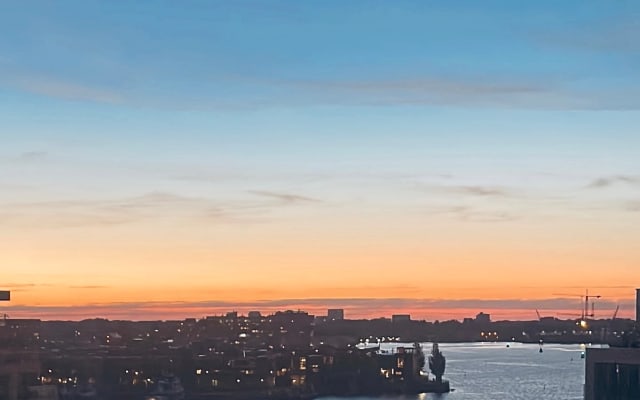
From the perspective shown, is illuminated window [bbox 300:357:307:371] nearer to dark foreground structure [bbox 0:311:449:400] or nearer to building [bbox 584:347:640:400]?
dark foreground structure [bbox 0:311:449:400]

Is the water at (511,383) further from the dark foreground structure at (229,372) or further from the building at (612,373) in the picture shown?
the building at (612,373)

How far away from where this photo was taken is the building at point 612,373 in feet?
49.9

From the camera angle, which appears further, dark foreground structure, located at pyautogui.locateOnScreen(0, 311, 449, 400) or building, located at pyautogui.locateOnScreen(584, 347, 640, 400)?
dark foreground structure, located at pyautogui.locateOnScreen(0, 311, 449, 400)

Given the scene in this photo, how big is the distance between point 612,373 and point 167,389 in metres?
36.8

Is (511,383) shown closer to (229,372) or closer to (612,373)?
(229,372)

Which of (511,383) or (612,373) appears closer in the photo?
(612,373)

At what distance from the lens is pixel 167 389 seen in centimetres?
4991

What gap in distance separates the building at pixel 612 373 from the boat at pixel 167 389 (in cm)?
3470

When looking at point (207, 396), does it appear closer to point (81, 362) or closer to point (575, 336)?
point (81, 362)

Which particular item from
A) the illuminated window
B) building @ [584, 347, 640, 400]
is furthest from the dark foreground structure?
building @ [584, 347, 640, 400]

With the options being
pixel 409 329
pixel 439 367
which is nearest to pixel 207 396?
pixel 439 367

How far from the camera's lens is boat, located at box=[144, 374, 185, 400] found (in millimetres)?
48875

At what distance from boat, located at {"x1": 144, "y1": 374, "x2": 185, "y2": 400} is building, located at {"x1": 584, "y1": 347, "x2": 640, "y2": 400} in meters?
34.7

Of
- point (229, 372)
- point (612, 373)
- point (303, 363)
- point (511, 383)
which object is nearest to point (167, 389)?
point (229, 372)
